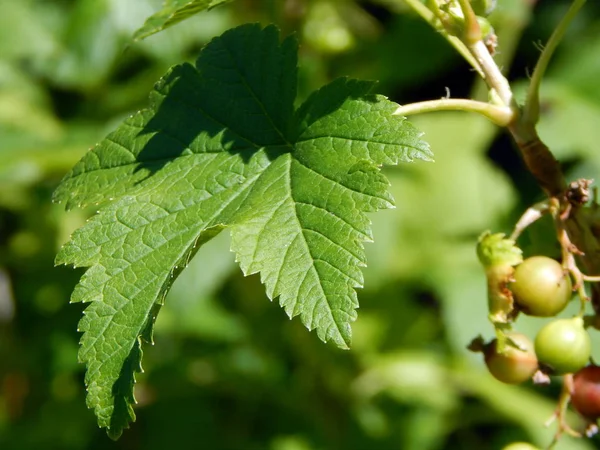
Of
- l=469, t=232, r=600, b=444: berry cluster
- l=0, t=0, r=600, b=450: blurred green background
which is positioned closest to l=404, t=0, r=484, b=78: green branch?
l=469, t=232, r=600, b=444: berry cluster

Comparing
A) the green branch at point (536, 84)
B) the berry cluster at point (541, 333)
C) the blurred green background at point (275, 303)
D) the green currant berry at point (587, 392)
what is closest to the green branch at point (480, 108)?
the green branch at point (536, 84)

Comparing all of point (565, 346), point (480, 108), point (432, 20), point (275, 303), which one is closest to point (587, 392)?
point (565, 346)

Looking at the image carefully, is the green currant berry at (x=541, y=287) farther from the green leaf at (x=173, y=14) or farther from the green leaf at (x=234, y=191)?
the green leaf at (x=173, y=14)

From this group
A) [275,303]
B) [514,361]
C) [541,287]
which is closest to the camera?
[541,287]

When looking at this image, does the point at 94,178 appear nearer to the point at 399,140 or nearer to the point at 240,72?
the point at 240,72

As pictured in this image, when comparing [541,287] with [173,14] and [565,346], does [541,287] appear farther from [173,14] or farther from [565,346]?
[173,14]

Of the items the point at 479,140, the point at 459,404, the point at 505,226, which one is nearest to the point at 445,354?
A: the point at 459,404
